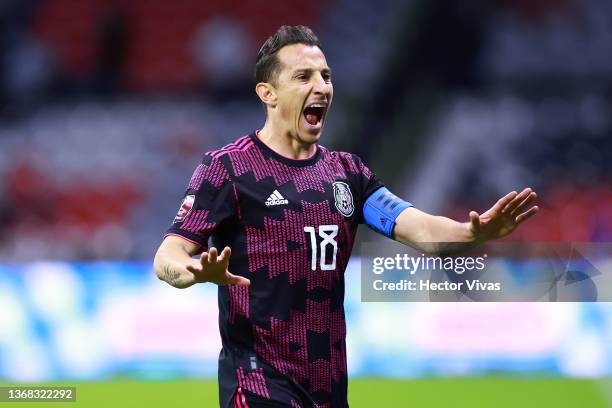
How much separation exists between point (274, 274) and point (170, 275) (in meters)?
0.41

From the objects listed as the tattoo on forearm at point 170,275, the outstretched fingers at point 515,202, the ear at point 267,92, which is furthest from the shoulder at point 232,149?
the outstretched fingers at point 515,202

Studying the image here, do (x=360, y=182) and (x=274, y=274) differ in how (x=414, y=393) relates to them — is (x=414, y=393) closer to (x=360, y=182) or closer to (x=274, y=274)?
(x=360, y=182)

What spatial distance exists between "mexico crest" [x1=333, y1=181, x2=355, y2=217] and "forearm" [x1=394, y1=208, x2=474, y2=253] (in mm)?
193

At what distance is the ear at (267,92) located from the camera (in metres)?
4.00

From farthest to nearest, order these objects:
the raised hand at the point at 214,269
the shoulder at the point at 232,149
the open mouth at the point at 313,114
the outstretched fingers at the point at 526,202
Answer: the open mouth at the point at 313,114
the shoulder at the point at 232,149
the outstretched fingers at the point at 526,202
the raised hand at the point at 214,269

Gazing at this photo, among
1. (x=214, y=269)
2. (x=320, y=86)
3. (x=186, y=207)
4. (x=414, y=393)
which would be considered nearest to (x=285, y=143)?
(x=320, y=86)

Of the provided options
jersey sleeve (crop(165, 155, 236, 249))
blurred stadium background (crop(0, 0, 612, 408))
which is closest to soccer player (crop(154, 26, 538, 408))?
jersey sleeve (crop(165, 155, 236, 249))

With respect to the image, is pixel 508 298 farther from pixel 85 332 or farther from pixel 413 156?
pixel 413 156

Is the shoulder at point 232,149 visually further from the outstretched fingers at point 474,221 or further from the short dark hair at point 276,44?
the outstretched fingers at point 474,221

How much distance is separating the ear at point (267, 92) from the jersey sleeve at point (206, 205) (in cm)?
38

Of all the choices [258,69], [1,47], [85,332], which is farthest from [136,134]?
[258,69]

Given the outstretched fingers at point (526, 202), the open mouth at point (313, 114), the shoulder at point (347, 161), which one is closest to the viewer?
the outstretched fingers at point (526, 202)

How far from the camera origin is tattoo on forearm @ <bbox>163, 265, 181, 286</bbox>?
11.3 feet

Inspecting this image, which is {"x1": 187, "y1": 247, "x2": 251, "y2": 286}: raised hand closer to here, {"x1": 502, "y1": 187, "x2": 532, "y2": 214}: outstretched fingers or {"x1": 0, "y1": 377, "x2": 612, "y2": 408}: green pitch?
{"x1": 502, "y1": 187, "x2": 532, "y2": 214}: outstretched fingers
